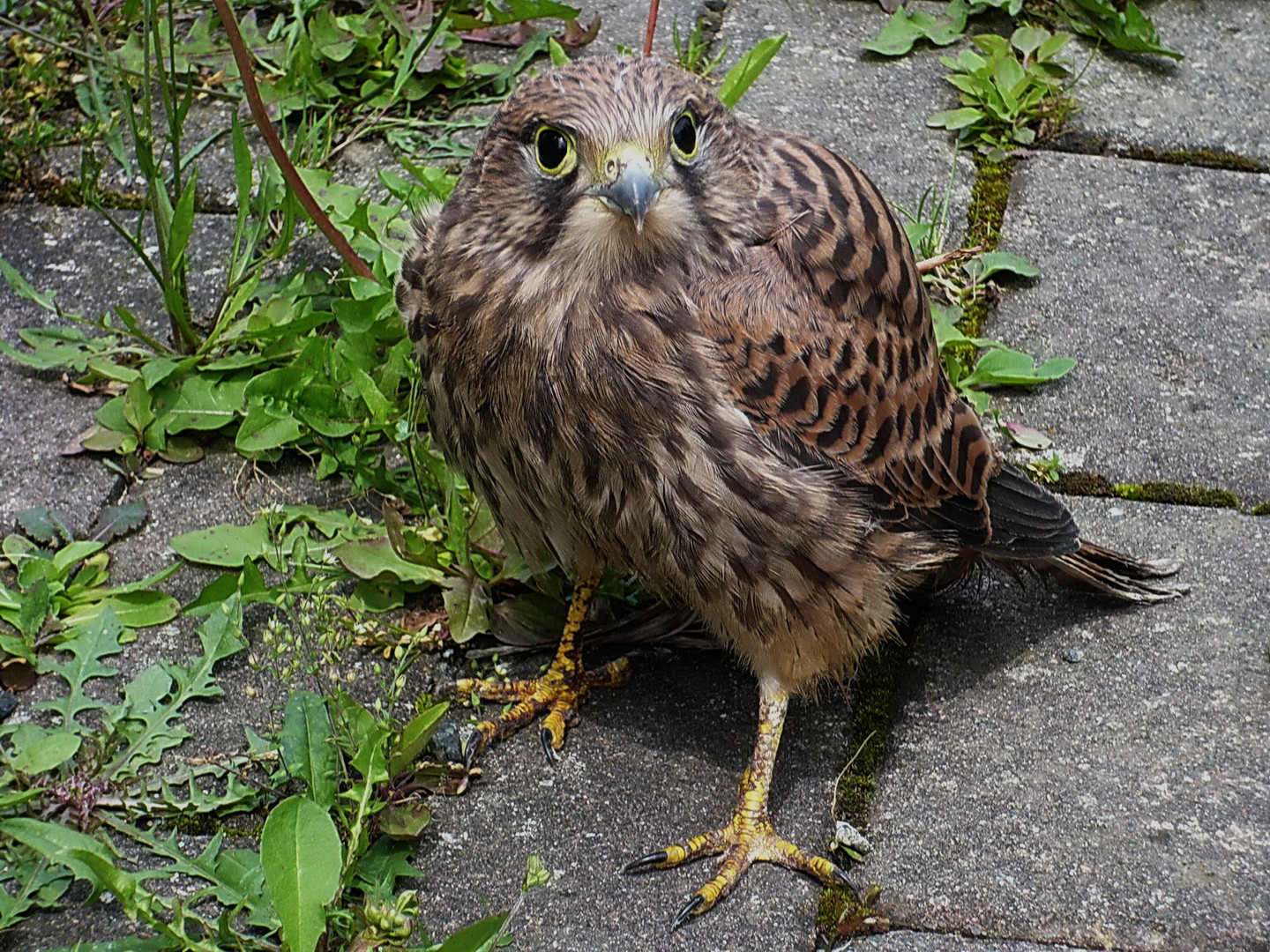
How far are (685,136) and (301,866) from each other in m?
1.49

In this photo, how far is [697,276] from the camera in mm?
2914

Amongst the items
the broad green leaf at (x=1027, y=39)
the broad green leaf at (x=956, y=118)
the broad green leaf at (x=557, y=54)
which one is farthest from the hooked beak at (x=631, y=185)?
the broad green leaf at (x=1027, y=39)

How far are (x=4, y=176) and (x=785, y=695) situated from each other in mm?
2792

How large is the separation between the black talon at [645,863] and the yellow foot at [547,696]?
1.05ft

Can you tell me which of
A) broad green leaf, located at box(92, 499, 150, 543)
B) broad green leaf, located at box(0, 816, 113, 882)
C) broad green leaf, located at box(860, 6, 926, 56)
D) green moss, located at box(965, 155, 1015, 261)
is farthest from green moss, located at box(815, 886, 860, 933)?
broad green leaf, located at box(860, 6, 926, 56)

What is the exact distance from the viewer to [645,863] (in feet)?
9.61

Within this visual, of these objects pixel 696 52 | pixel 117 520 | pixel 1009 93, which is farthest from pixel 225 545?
pixel 1009 93

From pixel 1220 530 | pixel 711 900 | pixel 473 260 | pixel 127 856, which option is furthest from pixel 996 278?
pixel 127 856

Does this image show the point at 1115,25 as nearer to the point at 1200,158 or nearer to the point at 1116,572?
the point at 1200,158

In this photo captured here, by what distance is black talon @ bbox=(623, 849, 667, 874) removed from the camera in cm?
292

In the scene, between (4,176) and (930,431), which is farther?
(4,176)

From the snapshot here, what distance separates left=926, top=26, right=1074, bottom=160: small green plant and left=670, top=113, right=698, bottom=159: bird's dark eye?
2.06m

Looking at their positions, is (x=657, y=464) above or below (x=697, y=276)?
below

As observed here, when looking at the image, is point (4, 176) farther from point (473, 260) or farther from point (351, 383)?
point (473, 260)
